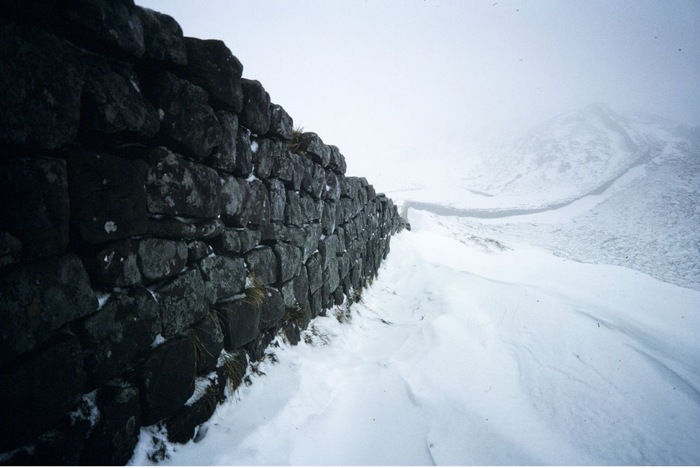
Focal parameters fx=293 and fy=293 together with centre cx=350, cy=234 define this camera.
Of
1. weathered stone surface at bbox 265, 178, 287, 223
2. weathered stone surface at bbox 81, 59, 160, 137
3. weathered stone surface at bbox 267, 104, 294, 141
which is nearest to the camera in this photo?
weathered stone surface at bbox 81, 59, 160, 137

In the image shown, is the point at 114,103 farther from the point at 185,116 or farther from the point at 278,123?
the point at 278,123

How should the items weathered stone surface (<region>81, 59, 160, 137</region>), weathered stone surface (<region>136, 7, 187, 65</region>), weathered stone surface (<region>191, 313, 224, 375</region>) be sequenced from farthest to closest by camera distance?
weathered stone surface (<region>191, 313, 224, 375</region>) < weathered stone surface (<region>136, 7, 187, 65</region>) < weathered stone surface (<region>81, 59, 160, 137</region>)

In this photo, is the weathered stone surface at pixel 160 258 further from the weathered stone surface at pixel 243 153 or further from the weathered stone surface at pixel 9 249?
the weathered stone surface at pixel 243 153

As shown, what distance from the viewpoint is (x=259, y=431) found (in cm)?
222

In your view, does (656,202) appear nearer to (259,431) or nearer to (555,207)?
(555,207)

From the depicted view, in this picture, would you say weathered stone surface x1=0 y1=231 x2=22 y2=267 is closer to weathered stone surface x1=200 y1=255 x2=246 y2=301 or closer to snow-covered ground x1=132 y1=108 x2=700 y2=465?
weathered stone surface x1=200 y1=255 x2=246 y2=301

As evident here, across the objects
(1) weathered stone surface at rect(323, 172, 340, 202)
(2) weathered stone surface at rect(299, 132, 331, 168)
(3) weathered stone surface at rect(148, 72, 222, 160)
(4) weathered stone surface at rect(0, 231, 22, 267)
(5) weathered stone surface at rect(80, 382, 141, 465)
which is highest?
(2) weathered stone surface at rect(299, 132, 331, 168)

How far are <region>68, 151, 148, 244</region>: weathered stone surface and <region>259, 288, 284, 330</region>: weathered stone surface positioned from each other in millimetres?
1446

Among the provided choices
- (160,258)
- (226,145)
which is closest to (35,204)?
(160,258)

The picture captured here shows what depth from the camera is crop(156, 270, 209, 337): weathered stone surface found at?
195 cm

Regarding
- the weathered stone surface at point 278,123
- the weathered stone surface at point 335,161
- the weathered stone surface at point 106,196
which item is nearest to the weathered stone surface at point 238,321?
the weathered stone surface at point 106,196

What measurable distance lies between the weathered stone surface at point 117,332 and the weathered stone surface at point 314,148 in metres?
2.70

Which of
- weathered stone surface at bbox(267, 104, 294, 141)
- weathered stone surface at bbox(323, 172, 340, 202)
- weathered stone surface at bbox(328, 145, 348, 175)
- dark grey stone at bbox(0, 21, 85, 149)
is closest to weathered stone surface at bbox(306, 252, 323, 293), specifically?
weathered stone surface at bbox(323, 172, 340, 202)

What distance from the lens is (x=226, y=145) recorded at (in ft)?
7.77
